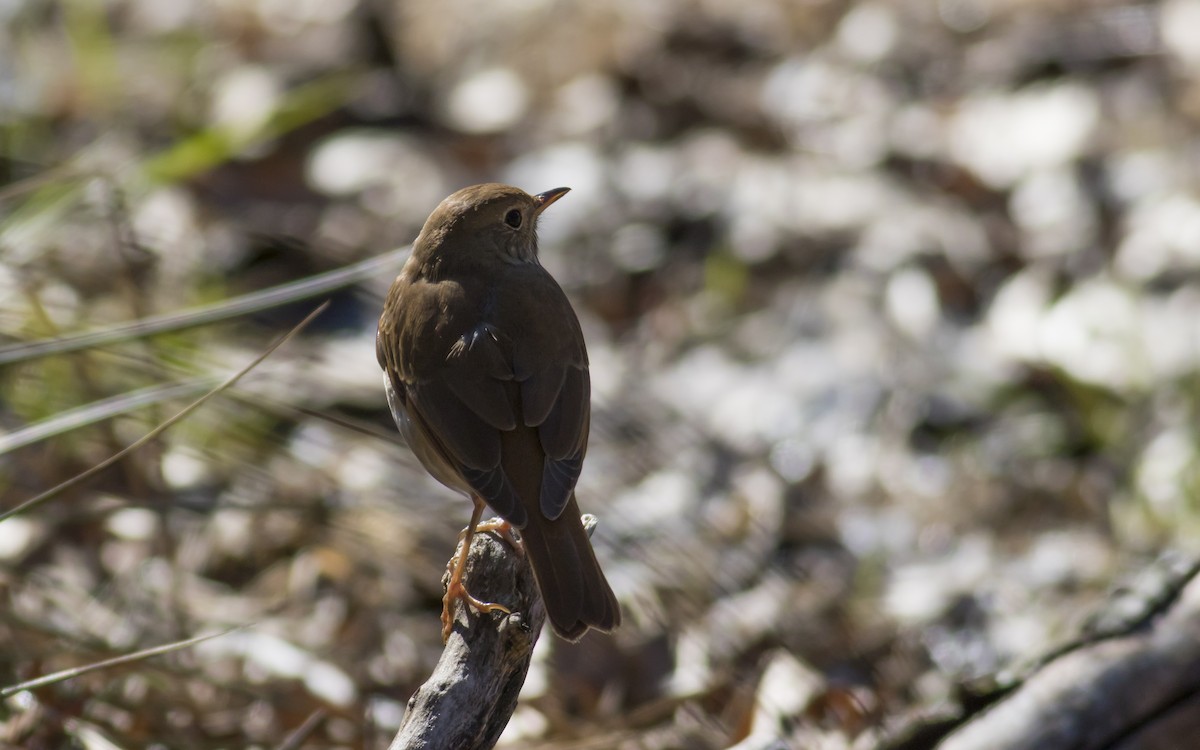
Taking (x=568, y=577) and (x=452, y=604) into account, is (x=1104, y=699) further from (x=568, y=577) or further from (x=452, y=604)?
(x=452, y=604)

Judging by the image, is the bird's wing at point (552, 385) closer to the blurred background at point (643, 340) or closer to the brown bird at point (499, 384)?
the brown bird at point (499, 384)

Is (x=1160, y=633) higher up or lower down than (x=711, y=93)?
lower down

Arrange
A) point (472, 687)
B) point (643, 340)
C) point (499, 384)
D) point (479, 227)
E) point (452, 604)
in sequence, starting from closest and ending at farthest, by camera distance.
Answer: point (472, 687) → point (452, 604) → point (499, 384) → point (479, 227) → point (643, 340)

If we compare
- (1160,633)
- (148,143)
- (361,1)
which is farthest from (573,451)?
(361,1)

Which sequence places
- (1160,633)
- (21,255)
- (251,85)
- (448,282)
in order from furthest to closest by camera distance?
(251,85) → (21,255) → (448,282) → (1160,633)

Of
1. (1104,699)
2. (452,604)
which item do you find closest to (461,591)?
(452,604)

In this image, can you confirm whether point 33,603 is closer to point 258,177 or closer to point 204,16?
point 258,177
